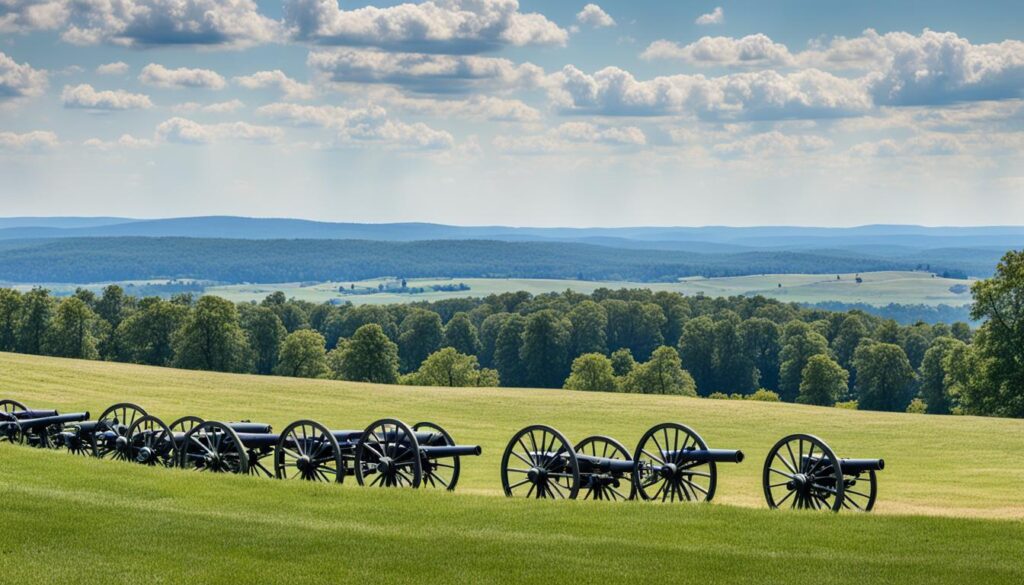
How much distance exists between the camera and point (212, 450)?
67.7 ft

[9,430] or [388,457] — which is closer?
[388,457]

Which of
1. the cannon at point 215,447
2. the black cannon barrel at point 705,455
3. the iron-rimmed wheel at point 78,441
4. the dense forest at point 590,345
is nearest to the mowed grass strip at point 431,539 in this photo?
the black cannon barrel at point 705,455

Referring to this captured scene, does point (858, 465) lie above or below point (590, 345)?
above

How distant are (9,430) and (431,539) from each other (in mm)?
14666

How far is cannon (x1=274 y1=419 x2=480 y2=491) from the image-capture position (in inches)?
762

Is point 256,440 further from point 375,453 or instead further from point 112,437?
point 112,437

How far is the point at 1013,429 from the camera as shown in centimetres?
4241

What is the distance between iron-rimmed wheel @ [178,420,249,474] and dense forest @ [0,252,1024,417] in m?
50.0

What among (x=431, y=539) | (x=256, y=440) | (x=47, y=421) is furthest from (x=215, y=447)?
(x=431, y=539)

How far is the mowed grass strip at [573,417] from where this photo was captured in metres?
31.0

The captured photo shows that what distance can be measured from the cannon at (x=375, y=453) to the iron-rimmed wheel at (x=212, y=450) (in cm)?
91

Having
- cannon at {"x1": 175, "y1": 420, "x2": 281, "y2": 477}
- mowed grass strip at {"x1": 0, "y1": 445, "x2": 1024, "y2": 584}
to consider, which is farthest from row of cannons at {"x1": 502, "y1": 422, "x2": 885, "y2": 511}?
cannon at {"x1": 175, "y1": 420, "x2": 281, "y2": 477}

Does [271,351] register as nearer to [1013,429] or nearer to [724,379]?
[724,379]

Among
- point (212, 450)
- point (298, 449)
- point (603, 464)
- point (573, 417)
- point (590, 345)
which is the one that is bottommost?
point (590, 345)
